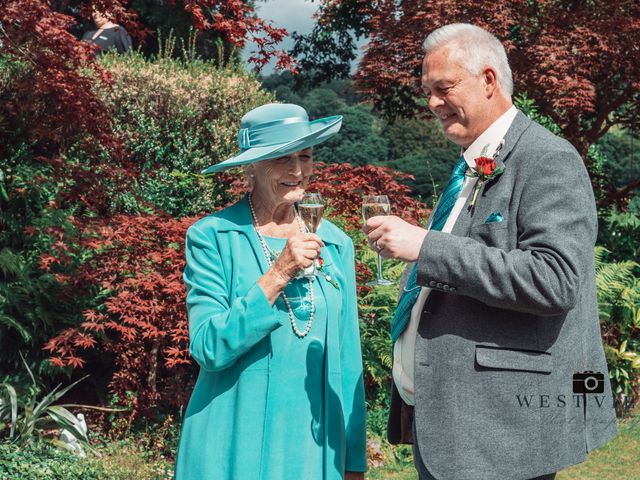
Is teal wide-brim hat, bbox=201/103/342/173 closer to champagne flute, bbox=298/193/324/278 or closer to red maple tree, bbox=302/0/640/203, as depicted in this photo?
champagne flute, bbox=298/193/324/278

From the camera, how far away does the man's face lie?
2484 millimetres

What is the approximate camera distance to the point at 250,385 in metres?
2.77

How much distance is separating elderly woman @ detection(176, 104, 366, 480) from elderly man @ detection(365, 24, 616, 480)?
A: 50 centimetres

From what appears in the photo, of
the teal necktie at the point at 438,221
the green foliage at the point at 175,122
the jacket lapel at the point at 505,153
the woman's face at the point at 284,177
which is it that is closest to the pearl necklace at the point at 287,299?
the woman's face at the point at 284,177

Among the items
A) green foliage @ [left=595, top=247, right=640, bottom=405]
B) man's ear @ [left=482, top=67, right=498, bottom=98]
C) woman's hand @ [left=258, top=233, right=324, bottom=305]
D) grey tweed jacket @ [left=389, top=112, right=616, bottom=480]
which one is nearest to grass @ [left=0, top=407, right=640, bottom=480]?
green foliage @ [left=595, top=247, right=640, bottom=405]

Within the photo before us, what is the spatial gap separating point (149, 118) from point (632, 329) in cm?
603

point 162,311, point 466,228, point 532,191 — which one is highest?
point 532,191

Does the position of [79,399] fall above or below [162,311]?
below

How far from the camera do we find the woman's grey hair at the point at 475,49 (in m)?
2.48

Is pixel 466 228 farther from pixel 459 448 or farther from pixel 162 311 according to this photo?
pixel 162 311

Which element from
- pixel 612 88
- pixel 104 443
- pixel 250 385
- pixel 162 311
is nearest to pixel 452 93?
pixel 250 385

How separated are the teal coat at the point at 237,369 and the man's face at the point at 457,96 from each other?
83 centimetres

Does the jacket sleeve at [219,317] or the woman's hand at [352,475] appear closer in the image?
the jacket sleeve at [219,317]

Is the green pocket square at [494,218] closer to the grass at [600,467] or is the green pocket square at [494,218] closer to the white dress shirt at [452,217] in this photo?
the white dress shirt at [452,217]
